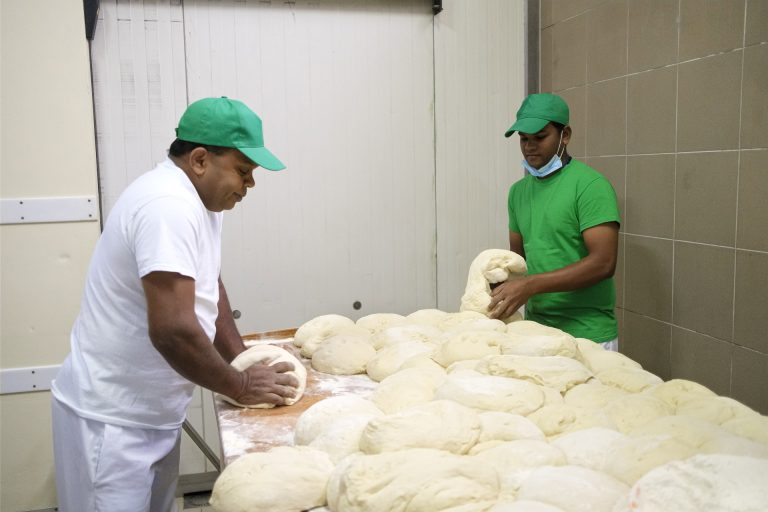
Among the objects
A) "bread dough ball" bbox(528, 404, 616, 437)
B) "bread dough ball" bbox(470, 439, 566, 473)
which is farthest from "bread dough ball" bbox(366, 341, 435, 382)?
"bread dough ball" bbox(470, 439, 566, 473)

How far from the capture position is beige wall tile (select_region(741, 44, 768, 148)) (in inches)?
91.4

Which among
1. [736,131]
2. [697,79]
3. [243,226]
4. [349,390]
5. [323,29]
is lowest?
[349,390]

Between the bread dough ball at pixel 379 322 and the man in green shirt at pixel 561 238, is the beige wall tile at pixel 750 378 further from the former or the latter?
the bread dough ball at pixel 379 322

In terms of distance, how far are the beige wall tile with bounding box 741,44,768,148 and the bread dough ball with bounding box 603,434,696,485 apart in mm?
1444

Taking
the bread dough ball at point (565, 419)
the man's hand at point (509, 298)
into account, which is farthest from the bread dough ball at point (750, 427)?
the man's hand at point (509, 298)

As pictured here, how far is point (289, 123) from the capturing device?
328 centimetres

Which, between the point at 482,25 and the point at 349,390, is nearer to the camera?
A: the point at 349,390

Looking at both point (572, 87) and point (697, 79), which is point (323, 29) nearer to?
point (572, 87)

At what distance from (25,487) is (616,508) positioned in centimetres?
252

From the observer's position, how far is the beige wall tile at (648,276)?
2850 mm

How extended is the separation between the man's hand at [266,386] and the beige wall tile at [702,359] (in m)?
1.65

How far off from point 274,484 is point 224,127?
35.2 inches

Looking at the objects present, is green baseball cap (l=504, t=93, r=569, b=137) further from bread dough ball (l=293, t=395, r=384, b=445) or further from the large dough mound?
bread dough ball (l=293, t=395, r=384, b=445)

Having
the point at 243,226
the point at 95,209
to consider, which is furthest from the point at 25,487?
the point at 243,226
